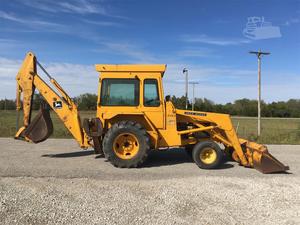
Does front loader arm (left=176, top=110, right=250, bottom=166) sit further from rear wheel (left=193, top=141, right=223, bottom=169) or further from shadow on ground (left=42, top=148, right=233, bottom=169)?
shadow on ground (left=42, top=148, right=233, bottom=169)

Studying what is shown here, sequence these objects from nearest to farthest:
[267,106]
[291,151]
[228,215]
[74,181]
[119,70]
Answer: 1. [228,215]
2. [74,181]
3. [119,70]
4. [291,151]
5. [267,106]

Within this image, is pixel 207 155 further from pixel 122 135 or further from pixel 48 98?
pixel 48 98

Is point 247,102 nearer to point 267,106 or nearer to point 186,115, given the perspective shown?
point 267,106

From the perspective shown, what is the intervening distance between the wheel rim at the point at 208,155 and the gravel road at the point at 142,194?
0.32m

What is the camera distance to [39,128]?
9070 millimetres

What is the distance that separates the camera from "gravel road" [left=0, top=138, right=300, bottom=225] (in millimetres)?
4660

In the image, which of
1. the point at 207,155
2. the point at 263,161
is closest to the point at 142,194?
the point at 207,155

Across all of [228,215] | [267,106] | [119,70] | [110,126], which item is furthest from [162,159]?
[267,106]

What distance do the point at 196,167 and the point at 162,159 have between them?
4.53 ft

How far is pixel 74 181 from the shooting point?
6406 mm

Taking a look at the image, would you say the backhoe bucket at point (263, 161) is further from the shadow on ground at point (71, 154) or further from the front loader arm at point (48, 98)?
the shadow on ground at point (71, 154)

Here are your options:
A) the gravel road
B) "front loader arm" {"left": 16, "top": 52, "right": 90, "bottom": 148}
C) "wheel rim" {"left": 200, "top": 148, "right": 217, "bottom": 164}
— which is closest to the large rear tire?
the gravel road

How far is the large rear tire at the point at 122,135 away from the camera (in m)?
8.03

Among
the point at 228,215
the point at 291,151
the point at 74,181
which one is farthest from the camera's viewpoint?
the point at 291,151
